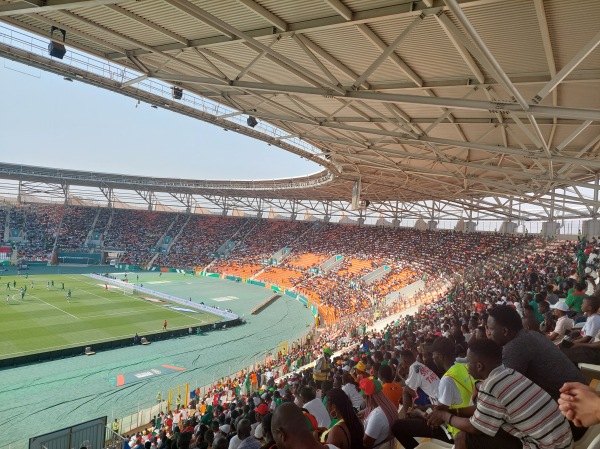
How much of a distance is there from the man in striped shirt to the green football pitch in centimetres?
2364

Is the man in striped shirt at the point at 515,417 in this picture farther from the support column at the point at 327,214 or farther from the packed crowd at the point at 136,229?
the packed crowd at the point at 136,229

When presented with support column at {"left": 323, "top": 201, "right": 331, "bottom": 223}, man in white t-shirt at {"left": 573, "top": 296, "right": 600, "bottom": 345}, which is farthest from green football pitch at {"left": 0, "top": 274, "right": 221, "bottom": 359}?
support column at {"left": 323, "top": 201, "right": 331, "bottom": 223}

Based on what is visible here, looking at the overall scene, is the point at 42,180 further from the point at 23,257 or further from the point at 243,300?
the point at 243,300

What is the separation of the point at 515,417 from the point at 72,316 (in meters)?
31.9

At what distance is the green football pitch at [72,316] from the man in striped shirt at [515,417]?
77.6 feet

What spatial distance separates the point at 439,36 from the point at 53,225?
63802 mm

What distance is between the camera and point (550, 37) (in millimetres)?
7746

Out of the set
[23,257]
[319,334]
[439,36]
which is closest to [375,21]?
[439,36]

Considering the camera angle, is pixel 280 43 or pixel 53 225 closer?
pixel 280 43

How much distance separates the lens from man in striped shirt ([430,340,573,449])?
253cm

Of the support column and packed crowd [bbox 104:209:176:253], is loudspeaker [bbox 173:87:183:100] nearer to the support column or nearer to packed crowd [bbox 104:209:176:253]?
the support column

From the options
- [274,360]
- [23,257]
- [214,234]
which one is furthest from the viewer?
[214,234]

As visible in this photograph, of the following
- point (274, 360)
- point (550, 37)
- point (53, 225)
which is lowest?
point (274, 360)

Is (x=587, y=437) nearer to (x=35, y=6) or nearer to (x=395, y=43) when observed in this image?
(x=395, y=43)
